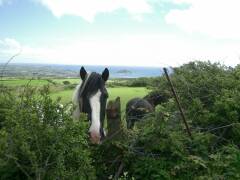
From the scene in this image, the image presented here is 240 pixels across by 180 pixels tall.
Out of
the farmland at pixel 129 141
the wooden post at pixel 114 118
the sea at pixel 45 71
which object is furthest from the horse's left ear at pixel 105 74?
the wooden post at pixel 114 118

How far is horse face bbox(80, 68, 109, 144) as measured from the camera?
15.3 feet

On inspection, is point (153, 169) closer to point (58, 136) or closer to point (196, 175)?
point (196, 175)

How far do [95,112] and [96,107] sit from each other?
11 cm

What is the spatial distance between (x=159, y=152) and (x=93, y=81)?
2.06m

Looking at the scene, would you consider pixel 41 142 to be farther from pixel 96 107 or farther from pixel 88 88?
pixel 88 88

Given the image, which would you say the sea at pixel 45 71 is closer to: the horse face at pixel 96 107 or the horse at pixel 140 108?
the horse face at pixel 96 107

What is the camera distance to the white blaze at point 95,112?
471 centimetres

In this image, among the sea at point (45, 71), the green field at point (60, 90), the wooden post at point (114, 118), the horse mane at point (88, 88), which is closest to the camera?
the sea at point (45, 71)

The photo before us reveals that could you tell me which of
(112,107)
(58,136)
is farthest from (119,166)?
(58,136)

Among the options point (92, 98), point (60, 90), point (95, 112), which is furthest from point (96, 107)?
point (60, 90)

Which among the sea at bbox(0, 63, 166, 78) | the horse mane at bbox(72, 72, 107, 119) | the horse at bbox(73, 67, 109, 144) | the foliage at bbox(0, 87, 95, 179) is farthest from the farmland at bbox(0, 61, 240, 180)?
the horse mane at bbox(72, 72, 107, 119)

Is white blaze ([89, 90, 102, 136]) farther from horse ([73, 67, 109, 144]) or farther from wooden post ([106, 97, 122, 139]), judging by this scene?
wooden post ([106, 97, 122, 139])

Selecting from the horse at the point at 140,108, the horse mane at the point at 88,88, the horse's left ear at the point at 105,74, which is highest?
the horse's left ear at the point at 105,74

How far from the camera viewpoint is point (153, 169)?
3.70 meters
